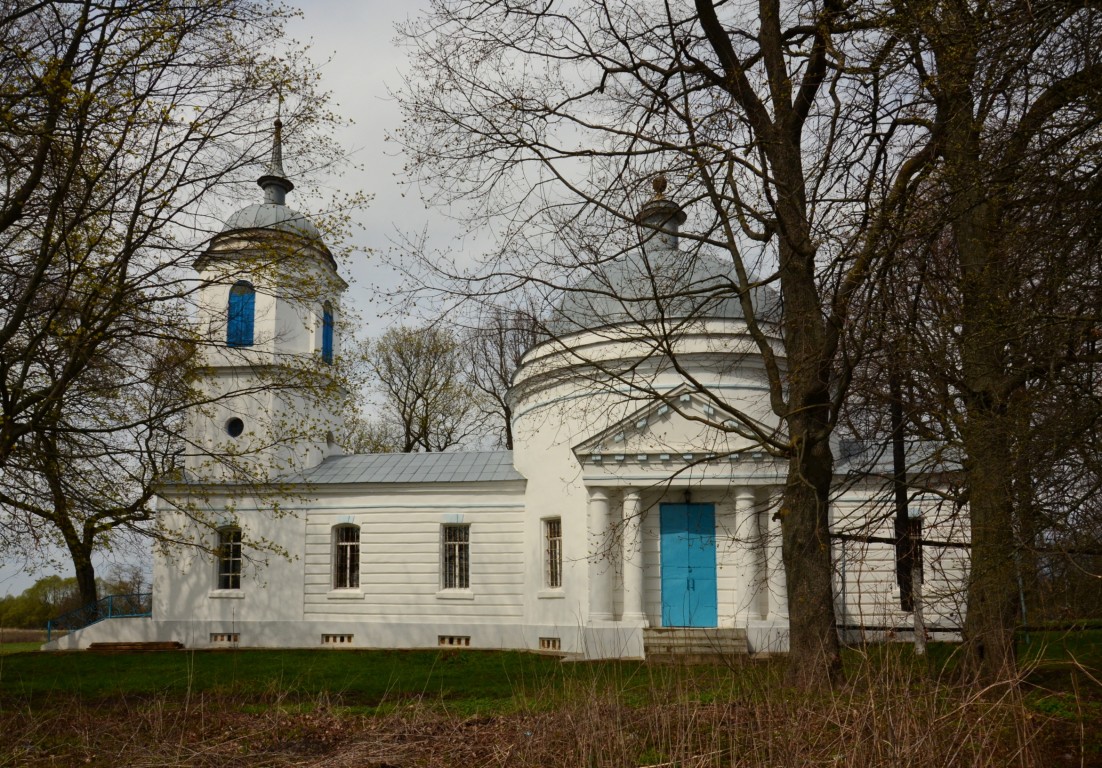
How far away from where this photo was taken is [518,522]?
2341cm

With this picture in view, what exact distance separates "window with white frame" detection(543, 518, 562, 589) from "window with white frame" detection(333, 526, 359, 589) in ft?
17.5

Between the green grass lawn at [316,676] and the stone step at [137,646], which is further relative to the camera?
the stone step at [137,646]

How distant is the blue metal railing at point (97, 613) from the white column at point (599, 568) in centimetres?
1233

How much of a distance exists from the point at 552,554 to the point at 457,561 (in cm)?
296

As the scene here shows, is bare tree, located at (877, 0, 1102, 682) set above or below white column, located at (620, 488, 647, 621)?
above

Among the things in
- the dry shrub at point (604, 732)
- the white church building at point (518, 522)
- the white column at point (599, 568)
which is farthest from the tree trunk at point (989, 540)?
the white column at point (599, 568)

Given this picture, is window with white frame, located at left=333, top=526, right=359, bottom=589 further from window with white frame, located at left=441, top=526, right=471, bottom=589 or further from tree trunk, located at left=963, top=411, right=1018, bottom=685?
tree trunk, located at left=963, top=411, right=1018, bottom=685

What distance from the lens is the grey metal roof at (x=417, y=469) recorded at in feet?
78.6

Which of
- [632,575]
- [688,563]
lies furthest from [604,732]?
[688,563]

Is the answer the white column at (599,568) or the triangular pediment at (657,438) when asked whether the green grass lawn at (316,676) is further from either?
the triangular pediment at (657,438)

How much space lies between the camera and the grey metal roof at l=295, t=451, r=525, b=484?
24.0 m

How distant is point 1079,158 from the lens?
645cm

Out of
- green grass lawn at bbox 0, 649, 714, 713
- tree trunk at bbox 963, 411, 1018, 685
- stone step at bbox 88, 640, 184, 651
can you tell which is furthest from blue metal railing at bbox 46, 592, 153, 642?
tree trunk at bbox 963, 411, 1018, 685

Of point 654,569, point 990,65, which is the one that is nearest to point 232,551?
point 654,569
